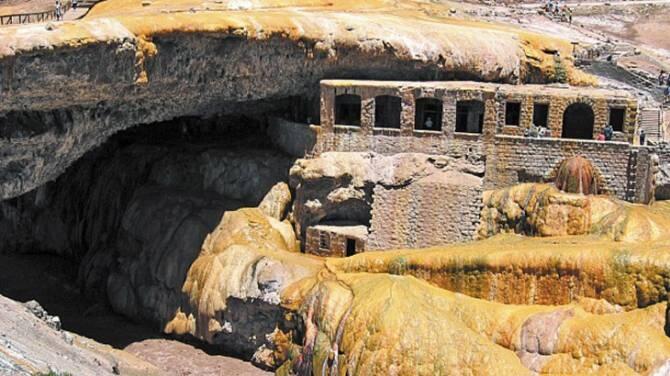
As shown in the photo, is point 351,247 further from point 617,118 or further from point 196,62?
point 617,118

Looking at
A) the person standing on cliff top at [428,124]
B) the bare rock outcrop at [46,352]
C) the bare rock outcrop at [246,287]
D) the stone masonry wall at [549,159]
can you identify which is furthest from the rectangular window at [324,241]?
the bare rock outcrop at [46,352]

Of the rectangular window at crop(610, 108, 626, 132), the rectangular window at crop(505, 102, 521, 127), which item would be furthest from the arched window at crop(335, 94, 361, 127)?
the rectangular window at crop(610, 108, 626, 132)

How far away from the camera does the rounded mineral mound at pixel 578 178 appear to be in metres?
44.1

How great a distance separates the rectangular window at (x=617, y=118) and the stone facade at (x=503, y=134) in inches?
19.1

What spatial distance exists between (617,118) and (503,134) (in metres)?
5.58

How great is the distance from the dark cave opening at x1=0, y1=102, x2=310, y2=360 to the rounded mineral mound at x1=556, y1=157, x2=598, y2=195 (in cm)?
1428

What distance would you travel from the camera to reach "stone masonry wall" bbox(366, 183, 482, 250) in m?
45.2

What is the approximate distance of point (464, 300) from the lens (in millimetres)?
38438

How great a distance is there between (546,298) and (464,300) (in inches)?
125

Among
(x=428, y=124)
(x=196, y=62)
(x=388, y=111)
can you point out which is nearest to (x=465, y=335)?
(x=428, y=124)

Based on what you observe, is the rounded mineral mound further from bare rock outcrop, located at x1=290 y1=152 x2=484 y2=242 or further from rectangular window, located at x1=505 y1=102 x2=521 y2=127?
rectangular window, located at x1=505 y1=102 x2=521 y2=127

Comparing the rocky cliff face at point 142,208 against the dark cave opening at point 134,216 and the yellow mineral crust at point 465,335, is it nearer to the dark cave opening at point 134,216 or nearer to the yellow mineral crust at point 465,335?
the dark cave opening at point 134,216

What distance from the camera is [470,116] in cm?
4881

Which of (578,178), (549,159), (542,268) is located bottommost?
(542,268)
